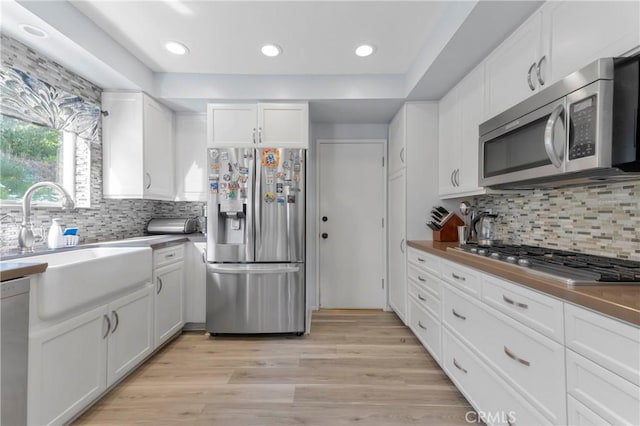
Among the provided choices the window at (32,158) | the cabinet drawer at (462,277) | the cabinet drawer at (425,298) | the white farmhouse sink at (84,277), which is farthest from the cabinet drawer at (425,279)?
the window at (32,158)

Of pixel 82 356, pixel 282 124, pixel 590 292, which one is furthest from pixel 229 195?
pixel 590 292

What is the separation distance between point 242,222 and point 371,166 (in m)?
1.65

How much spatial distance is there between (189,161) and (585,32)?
122 inches

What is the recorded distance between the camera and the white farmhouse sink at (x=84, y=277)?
1.31 meters

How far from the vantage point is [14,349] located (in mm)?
1184

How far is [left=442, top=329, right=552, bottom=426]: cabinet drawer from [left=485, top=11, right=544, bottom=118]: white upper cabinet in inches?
57.6

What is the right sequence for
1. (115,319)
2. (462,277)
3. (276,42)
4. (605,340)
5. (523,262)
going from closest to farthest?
(605,340), (523,262), (462,277), (115,319), (276,42)

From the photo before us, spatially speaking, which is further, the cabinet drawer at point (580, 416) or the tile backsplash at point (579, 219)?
the tile backsplash at point (579, 219)

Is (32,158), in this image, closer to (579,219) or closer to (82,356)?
(82,356)

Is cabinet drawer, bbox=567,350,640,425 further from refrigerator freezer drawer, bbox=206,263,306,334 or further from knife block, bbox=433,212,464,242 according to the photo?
refrigerator freezer drawer, bbox=206,263,306,334

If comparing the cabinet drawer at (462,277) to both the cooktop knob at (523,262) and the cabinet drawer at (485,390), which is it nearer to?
the cooktop knob at (523,262)

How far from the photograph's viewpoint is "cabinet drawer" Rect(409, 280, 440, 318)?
6.68 ft

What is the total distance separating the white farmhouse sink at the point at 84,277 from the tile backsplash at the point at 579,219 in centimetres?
262

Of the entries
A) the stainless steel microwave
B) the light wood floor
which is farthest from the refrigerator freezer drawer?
the stainless steel microwave
